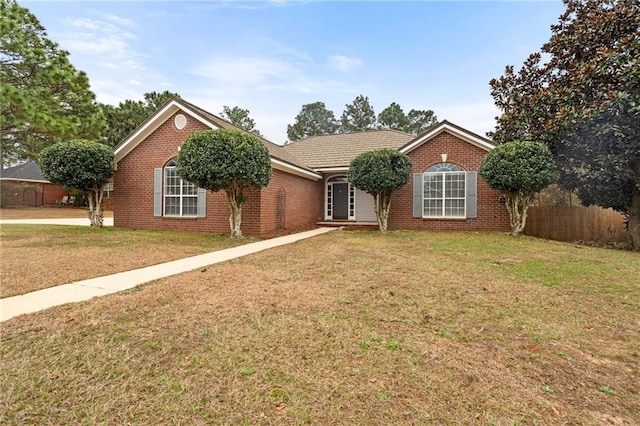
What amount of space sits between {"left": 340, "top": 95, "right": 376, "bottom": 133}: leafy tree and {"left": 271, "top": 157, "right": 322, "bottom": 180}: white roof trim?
111 feet

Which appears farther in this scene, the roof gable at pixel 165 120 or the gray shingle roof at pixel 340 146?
the gray shingle roof at pixel 340 146

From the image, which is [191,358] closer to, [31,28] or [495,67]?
[495,67]

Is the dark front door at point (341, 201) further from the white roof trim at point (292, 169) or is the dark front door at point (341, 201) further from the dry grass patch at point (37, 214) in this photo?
the dry grass patch at point (37, 214)

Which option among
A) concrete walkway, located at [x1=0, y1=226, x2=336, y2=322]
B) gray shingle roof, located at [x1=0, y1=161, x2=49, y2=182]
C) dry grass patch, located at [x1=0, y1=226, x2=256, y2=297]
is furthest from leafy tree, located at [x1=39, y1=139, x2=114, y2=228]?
gray shingle roof, located at [x1=0, y1=161, x2=49, y2=182]

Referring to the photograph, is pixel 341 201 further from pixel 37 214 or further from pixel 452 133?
pixel 37 214

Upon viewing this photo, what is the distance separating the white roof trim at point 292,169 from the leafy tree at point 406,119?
29.9 meters

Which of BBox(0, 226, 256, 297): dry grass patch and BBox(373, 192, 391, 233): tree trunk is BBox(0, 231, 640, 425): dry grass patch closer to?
BBox(0, 226, 256, 297): dry grass patch

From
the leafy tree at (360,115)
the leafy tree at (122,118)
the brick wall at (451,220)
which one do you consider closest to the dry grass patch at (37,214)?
the leafy tree at (122,118)

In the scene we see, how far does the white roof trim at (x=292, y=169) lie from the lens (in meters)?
12.0

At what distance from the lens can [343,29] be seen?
43.0 feet

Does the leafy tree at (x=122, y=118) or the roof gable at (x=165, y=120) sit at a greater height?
the leafy tree at (x=122, y=118)

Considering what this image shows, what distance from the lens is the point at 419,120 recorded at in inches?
1713

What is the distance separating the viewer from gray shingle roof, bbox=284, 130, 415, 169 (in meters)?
16.6

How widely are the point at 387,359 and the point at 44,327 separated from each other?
3.49 m
